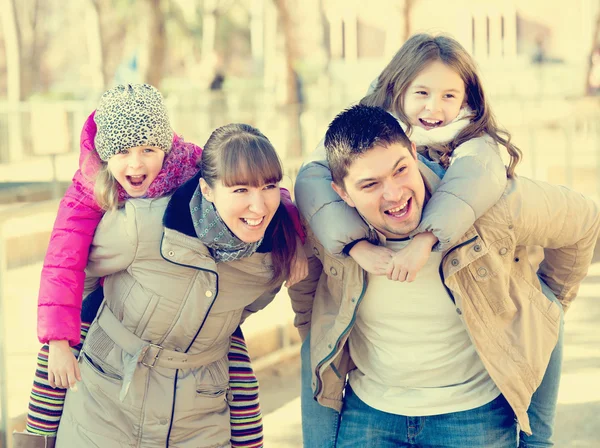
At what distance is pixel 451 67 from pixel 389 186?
1.99 ft

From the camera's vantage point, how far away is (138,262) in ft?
9.98

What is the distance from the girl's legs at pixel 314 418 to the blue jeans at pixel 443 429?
0.20 metres

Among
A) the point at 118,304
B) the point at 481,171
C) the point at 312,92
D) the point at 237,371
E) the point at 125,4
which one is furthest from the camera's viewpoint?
the point at 125,4

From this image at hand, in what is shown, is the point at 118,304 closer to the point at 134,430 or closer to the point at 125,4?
the point at 134,430

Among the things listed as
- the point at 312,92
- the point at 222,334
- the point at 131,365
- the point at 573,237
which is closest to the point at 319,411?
the point at 222,334

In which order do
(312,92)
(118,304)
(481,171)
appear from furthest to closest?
(312,92)
(118,304)
(481,171)

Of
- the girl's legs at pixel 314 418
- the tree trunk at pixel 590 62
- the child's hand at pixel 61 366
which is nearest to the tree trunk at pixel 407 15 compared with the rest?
the tree trunk at pixel 590 62

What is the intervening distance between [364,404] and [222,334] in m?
0.54

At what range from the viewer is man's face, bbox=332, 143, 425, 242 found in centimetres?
293

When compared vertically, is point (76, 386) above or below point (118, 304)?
below

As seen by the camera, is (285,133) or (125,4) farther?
(125,4)

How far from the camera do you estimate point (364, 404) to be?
322 centimetres

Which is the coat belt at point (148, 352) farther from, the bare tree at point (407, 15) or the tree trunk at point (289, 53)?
the tree trunk at point (289, 53)

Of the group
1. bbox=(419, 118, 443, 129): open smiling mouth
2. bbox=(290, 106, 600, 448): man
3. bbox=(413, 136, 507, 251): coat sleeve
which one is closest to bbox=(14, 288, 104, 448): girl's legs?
bbox=(290, 106, 600, 448): man
